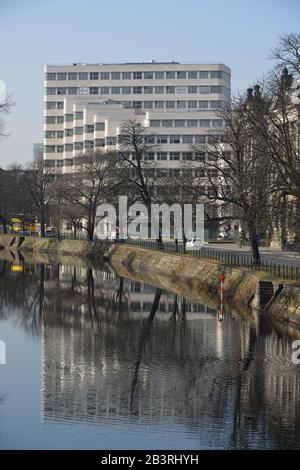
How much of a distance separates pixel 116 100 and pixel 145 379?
143088 mm

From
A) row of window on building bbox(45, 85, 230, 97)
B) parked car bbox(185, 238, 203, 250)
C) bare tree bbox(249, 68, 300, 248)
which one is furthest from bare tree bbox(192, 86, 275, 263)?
row of window on building bbox(45, 85, 230, 97)

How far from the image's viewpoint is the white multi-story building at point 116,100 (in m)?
149

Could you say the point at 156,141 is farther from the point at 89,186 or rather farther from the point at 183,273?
the point at 183,273

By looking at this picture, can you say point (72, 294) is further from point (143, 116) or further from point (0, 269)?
point (143, 116)

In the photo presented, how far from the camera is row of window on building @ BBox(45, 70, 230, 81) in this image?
16562 centimetres

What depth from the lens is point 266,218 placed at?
49938 mm

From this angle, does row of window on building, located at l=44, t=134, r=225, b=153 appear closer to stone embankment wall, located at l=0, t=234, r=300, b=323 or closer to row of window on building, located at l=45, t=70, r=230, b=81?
row of window on building, located at l=45, t=70, r=230, b=81

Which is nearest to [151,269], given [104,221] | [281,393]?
[104,221]

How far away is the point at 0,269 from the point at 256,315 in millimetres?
43774

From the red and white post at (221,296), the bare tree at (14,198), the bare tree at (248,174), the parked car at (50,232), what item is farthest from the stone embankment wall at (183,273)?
the parked car at (50,232)

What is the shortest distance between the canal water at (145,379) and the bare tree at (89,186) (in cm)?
→ 4128

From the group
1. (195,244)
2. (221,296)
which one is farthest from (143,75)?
(221,296)

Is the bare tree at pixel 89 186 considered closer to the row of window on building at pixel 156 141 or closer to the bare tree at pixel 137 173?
the bare tree at pixel 137 173

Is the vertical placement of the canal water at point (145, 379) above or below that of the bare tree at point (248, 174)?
below
